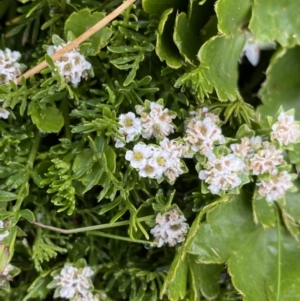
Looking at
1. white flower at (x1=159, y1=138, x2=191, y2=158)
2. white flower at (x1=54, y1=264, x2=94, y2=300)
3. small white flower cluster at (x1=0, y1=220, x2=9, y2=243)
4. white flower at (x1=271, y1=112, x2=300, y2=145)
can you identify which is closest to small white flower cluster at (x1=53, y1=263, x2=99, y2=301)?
white flower at (x1=54, y1=264, x2=94, y2=300)

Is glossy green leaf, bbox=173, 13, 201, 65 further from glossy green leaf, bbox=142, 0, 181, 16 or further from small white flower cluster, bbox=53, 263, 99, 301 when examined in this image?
small white flower cluster, bbox=53, 263, 99, 301

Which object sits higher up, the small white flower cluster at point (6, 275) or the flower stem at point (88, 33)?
the flower stem at point (88, 33)

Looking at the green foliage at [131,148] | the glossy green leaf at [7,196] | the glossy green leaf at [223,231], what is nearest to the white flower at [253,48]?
the green foliage at [131,148]

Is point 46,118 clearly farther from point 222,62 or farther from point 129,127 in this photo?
point 222,62

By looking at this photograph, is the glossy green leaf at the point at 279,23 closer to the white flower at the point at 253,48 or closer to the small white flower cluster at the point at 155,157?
the white flower at the point at 253,48

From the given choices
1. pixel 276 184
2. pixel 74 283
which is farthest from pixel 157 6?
pixel 74 283

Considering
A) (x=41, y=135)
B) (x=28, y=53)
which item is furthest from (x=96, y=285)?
(x=28, y=53)
